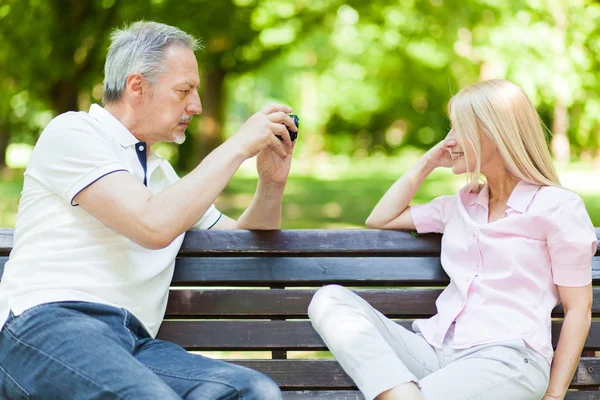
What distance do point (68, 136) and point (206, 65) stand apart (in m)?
10.4

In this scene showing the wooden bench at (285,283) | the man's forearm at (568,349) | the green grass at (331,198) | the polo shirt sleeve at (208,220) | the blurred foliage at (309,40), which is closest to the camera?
the man's forearm at (568,349)

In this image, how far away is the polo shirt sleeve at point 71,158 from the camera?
2.48 meters

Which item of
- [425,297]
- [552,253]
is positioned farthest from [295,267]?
[552,253]

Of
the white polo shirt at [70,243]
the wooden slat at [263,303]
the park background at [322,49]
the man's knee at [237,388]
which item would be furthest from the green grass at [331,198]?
the man's knee at [237,388]

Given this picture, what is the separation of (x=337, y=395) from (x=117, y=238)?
976mm

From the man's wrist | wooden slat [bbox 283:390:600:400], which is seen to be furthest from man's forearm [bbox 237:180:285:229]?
Answer: wooden slat [bbox 283:390:600:400]

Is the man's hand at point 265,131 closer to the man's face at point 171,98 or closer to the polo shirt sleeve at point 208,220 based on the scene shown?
the man's face at point 171,98

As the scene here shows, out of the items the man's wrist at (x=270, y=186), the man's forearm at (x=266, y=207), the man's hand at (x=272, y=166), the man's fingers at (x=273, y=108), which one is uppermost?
the man's fingers at (x=273, y=108)

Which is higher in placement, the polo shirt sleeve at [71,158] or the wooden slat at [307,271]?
the polo shirt sleeve at [71,158]

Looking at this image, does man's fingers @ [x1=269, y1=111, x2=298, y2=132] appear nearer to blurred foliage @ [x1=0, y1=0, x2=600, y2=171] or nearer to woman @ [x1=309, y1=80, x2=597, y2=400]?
woman @ [x1=309, y1=80, x2=597, y2=400]

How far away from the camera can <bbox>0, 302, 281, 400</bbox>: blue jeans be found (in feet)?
7.39

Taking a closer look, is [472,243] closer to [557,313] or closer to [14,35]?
[557,313]

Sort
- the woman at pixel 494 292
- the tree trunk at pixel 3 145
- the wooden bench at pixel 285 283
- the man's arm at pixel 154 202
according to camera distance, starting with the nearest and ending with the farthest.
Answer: the man's arm at pixel 154 202 → the woman at pixel 494 292 → the wooden bench at pixel 285 283 → the tree trunk at pixel 3 145

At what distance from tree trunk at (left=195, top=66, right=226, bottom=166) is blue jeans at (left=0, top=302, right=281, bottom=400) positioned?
11.4m
